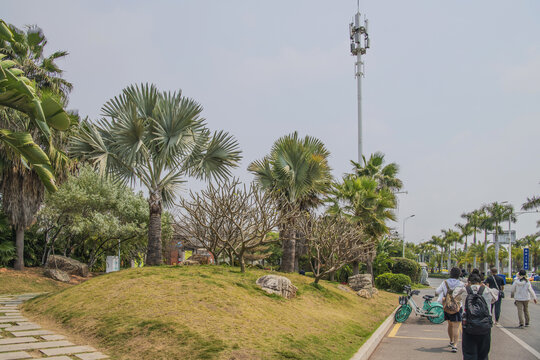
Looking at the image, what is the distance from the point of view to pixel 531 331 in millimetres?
12016

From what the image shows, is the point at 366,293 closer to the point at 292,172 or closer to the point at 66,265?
the point at 292,172

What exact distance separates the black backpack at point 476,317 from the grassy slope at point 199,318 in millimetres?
2134

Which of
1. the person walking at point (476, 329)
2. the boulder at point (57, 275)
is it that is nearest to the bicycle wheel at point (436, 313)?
the person walking at point (476, 329)

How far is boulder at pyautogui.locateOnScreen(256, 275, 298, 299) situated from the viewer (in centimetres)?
1227

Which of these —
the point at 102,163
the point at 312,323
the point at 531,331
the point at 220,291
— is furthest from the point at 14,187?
the point at 531,331

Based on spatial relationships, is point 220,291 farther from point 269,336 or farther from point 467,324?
point 467,324

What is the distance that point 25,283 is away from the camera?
17875 mm

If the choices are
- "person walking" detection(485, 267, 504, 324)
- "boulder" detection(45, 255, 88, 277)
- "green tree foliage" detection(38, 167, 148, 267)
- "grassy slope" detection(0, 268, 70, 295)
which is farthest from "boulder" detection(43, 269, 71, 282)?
"person walking" detection(485, 267, 504, 324)

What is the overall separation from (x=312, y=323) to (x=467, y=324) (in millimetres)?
4272

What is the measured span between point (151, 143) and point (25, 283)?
8.17 m

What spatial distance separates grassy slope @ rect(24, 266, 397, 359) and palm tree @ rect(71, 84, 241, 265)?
14.5ft

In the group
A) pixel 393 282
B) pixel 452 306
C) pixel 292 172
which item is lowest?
pixel 393 282

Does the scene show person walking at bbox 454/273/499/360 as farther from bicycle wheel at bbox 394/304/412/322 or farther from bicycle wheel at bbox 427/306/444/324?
bicycle wheel at bbox 427/306/444/324

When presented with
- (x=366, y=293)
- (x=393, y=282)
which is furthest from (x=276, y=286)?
(x=393, y=282)
